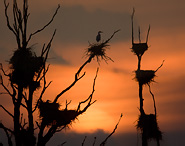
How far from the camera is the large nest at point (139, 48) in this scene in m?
21.6

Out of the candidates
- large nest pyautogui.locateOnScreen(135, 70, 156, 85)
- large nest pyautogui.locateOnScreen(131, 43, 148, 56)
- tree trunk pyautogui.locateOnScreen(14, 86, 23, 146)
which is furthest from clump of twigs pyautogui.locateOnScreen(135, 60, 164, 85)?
tree trunk pyautogui.locateOnScreen(14, 86, 23, 146)

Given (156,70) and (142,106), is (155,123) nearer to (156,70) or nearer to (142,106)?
(142,106)

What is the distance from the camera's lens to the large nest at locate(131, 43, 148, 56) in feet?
70.7

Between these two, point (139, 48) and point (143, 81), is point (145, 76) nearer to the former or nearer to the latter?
point (143, 81)

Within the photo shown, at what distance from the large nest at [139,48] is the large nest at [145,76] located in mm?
1266

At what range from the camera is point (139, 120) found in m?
23.3

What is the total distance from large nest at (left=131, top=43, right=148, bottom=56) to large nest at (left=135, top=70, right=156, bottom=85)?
1266mm

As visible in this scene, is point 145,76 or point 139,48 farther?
point 145,76

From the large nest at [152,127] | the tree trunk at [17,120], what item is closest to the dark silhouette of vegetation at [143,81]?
the large nest at [152,127]

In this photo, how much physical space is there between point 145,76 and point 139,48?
192 cm

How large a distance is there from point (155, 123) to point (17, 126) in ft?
71.3

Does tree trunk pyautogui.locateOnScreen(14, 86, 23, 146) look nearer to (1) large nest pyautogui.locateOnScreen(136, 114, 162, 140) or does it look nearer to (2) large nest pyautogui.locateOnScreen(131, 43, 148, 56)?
(2) large nest pyautogui.locateOnScreen(131, 43, 148, 56)

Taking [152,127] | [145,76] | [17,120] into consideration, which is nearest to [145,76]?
[145,76]

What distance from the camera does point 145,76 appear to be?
22141mm
